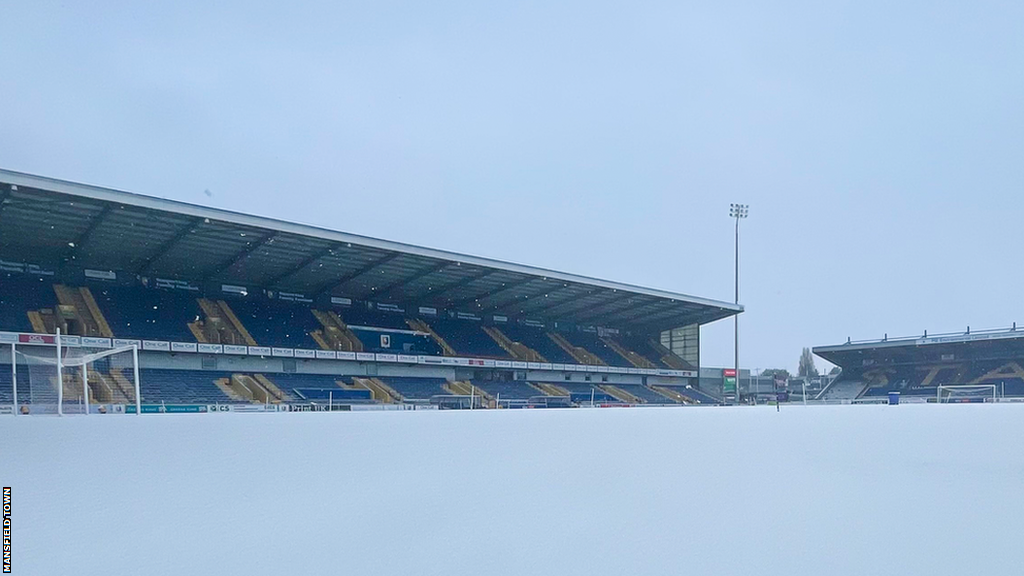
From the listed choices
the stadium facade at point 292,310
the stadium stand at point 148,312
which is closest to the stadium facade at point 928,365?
the stadium facade at point 292,310

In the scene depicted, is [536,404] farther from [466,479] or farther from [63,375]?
[466,479]

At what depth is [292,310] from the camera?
25938 mm

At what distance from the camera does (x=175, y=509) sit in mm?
1626

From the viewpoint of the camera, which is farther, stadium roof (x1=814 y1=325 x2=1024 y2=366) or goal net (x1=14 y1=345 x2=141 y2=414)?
stadium roof (x1=814 y1=325 x2=1024 y2=366)

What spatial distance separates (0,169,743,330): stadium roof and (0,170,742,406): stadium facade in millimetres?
65

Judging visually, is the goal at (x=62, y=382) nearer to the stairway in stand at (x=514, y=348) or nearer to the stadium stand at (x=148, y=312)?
the stadium stand at (x=148, y=312)

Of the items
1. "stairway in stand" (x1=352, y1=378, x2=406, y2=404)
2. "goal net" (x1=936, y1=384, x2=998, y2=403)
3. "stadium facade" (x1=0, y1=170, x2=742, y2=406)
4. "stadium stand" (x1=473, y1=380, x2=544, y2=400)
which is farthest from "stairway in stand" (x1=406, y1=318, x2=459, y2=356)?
"goal net" (x1=936, y1=384, x2=998, y2=403)

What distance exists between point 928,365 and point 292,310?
1195 inches

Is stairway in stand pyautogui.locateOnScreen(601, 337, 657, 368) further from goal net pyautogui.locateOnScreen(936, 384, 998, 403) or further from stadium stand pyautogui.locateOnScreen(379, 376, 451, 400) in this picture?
goal net pyautogui.locateOnScreen(936, 384, 998, 403)

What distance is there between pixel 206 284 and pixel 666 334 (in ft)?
81.8

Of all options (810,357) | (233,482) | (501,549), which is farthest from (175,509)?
(810,357)

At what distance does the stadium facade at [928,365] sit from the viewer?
98.3ft

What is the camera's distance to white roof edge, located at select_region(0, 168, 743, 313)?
16.1 metres

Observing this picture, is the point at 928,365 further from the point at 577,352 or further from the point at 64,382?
the point at 64,382
